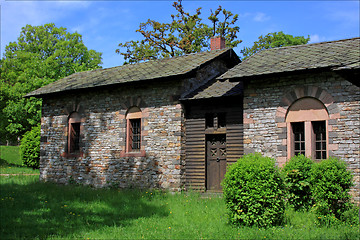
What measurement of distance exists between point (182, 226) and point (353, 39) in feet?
31.9

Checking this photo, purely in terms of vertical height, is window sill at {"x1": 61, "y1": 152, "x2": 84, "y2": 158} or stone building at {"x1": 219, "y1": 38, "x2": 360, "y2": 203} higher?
stone building at {"x1": 219, "y1": 38, "x2": 360, "y2": 203}

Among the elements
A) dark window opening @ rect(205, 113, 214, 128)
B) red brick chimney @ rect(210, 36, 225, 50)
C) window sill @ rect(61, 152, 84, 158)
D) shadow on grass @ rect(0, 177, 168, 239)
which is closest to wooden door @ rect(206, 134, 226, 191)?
dark window opening @ rect(205, 113, 214, 128)

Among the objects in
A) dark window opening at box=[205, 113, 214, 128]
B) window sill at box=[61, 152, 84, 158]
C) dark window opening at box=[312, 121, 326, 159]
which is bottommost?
window sill at box=[61, 152, 84, 158]

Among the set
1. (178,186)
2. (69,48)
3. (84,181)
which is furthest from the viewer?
(69,48)

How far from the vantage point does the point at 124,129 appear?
1617 centimetres

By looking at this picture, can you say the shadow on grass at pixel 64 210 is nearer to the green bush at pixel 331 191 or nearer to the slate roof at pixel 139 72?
the green bush at pixel 331 191

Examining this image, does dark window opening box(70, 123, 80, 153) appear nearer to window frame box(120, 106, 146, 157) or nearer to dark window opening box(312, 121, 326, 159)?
window frame box(120, 106, 146, 157)

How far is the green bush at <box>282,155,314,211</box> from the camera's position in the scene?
33.2 ft

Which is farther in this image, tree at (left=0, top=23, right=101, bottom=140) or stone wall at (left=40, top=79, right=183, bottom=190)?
tree at (left=0, top=23, right=101, bottom=140)

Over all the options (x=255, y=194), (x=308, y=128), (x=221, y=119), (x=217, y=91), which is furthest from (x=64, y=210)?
(x=308, y=128)

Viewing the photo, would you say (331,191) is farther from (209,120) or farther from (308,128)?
(209,120)

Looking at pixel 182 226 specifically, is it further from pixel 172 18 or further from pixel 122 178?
pixel 172 18

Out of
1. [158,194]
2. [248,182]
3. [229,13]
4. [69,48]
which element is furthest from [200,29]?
[248,182]

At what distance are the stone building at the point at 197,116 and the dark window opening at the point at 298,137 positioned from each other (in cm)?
3
